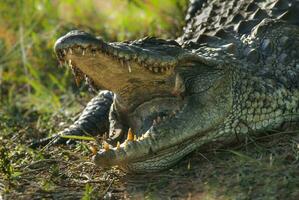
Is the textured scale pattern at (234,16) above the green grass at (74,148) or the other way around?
above

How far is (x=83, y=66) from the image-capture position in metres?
3.81

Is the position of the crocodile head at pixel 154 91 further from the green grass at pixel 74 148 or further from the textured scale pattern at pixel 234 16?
the textured scale pattern at pixel 234 16

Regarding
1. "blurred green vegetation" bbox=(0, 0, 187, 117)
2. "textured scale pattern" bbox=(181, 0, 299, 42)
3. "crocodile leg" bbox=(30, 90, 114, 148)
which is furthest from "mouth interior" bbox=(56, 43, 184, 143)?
"blurred green vegetation" bbox=(0, 0, 187, 117)

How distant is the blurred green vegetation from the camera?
620cm

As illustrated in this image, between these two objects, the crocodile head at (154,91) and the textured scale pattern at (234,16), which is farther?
the textured scale pattern at (234,16)

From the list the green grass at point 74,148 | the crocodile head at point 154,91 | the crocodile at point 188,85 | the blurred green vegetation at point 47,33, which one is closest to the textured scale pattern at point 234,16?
the crocodile at point 188,85

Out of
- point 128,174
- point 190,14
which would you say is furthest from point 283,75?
point 190,14

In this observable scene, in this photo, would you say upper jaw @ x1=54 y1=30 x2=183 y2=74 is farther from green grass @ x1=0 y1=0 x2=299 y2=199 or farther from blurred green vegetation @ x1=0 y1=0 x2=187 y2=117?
blurred green vegetation @ x1=0 y1=0 x2=187 y2=117

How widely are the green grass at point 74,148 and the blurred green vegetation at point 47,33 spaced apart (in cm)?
1

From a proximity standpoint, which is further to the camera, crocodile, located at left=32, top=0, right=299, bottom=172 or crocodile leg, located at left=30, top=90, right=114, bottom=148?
crocodile leg, located at left=30, top=90, right=114, bottom=148

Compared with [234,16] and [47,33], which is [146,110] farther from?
[47,33]

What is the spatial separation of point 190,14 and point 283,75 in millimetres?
1689

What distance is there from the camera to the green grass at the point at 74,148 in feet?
11.8

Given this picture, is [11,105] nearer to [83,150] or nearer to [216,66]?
[83,150]
